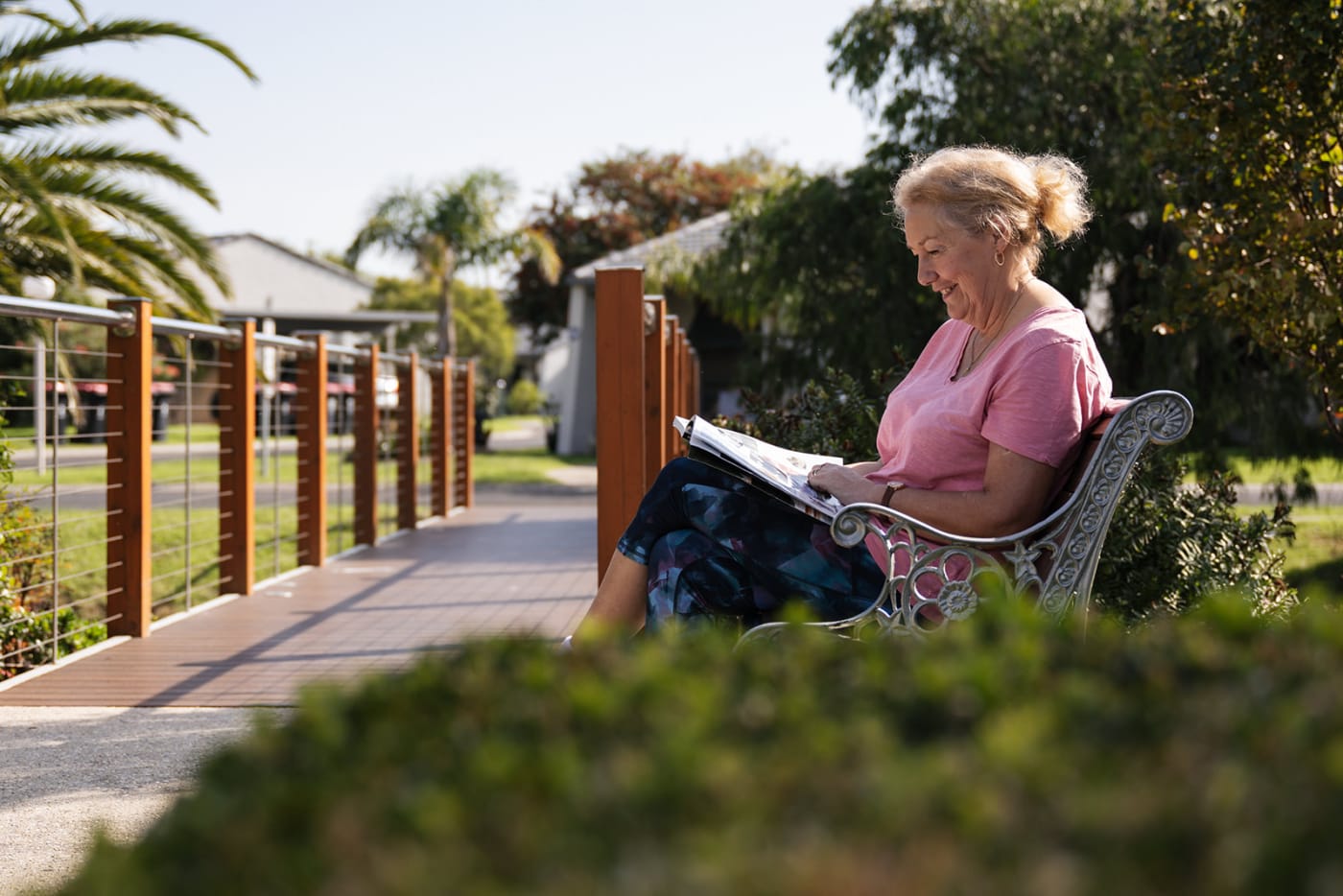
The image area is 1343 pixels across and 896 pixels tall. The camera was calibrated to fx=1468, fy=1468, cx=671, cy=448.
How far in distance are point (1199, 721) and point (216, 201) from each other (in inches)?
414

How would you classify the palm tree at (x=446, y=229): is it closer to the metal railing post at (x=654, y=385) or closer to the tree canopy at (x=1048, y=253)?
the tree canopy at (x=1048, y=253)

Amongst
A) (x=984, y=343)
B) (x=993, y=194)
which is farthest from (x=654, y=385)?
(x=993, y=194)

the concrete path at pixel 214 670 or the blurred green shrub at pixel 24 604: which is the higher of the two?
the blurred green shrub at pixel 24 604

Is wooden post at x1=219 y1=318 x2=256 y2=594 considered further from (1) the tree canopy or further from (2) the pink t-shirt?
(2) the pink t-shirt

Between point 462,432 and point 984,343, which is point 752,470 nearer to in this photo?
point 984,343

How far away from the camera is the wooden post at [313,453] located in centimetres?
938

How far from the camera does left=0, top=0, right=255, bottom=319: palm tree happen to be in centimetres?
984

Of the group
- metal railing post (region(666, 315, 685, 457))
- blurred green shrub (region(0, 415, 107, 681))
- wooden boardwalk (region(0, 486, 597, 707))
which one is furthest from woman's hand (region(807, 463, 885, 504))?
metal railing post (region(666, 315, 685, 457))

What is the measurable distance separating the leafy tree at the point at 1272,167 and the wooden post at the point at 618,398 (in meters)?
2.16

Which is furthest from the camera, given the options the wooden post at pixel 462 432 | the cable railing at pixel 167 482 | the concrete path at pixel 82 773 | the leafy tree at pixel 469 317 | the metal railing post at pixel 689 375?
the leafy tree at pixel 469 317

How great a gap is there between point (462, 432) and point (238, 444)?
7.41 meters

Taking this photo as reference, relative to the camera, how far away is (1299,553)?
35.1 ft

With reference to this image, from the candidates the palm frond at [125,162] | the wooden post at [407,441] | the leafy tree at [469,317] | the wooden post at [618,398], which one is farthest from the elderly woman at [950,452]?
the leafy tree at [469,317]

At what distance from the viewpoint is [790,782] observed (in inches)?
36.6
